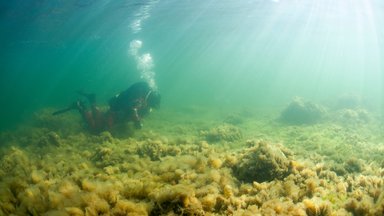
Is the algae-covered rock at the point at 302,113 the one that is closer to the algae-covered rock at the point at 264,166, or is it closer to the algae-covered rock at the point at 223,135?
the algae-covered rock at the point at 223,135

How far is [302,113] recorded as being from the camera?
65.7 feet

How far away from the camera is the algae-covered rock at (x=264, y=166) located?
247 inches

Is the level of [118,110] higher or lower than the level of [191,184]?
lower

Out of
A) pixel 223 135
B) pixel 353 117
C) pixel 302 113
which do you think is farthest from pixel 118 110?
pixel 353 117

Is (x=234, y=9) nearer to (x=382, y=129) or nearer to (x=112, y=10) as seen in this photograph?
(x=112, y=10)

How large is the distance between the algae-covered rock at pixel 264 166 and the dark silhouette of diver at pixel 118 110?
909 cm

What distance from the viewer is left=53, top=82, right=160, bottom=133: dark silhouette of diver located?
49.4 feet

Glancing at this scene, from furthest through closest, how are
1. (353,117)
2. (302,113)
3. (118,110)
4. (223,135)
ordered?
(302,113)
(353,117)
(118,110)
(223,135)

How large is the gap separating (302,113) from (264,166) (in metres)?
14.9

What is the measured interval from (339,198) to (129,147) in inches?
246

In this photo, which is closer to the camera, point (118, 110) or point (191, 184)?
point (191, 184)

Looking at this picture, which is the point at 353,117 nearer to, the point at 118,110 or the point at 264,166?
the point at 118,110

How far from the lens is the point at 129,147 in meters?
9.59

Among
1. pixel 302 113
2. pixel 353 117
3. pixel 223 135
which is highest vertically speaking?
pixel 223 135
